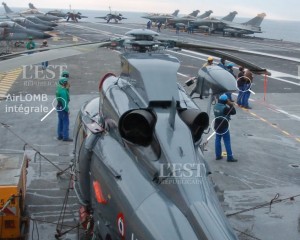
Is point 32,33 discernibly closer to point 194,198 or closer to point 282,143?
point 282,143

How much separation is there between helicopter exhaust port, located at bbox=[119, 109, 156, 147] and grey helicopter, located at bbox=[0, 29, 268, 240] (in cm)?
1

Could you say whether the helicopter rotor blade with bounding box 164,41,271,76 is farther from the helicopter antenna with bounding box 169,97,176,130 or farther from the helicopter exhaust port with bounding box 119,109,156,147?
the helicopter exhaust port with bounding box 119,109,156,147

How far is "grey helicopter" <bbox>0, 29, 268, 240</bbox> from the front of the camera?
536cm

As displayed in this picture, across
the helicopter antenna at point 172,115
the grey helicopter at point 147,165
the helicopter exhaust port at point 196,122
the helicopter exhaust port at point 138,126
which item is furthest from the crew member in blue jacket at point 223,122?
the helicopter exhaust port at point 138,126

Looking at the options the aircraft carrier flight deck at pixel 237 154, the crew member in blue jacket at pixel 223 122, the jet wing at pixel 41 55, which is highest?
the jet wing at pixel 41 55

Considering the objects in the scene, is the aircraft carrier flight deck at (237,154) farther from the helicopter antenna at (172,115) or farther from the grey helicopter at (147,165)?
the helicopter antenna at (172,115)

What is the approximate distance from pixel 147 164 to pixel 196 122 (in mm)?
1111

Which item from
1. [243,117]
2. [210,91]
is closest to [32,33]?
[243,117]

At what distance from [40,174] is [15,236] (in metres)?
3.55

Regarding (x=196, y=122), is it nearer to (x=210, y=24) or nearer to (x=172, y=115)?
(x=172, y=115)

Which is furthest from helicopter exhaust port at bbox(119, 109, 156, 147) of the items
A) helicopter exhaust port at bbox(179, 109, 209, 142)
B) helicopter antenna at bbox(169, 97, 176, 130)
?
helicopter exhaust port at bbox(179, 109, 209, 142)

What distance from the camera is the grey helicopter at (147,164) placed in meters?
5.36

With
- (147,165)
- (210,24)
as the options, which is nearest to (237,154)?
(147,165)

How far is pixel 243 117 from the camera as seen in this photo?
60.3ft
